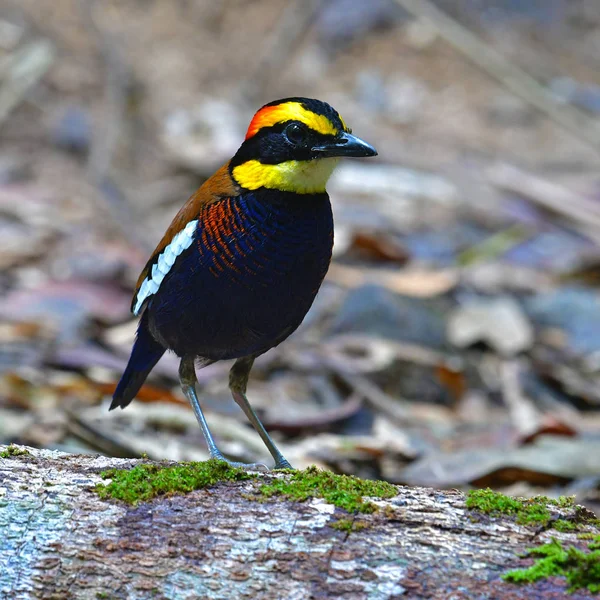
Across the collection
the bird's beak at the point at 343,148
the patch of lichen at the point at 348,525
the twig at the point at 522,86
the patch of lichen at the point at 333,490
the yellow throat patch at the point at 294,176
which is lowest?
the patch of lichen at the point at 348,525

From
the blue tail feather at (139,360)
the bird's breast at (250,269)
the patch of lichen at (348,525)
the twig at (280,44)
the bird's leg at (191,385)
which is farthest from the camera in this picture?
the twig at (280,44)

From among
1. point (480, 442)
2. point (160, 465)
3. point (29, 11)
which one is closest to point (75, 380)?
point (480, 442)

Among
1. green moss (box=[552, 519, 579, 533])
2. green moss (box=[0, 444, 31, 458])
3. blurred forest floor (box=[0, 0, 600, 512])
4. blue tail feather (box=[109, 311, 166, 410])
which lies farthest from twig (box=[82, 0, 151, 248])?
green moss (box=[552, 519, 579, 533])

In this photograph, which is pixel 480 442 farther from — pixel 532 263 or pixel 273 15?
pixel 273 15

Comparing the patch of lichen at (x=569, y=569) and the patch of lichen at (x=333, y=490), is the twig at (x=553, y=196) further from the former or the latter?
the patch of lichen at (x=569, y=569)

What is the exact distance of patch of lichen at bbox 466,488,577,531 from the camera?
3.01m

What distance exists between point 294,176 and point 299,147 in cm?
12

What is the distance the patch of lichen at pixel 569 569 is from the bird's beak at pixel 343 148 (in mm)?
1781

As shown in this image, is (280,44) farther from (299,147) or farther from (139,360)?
(299,147)

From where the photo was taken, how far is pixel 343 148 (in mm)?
3939

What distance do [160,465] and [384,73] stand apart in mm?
9933

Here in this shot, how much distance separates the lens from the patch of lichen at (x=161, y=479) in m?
3.14

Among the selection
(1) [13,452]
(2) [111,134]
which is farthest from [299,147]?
(2) [111,134]

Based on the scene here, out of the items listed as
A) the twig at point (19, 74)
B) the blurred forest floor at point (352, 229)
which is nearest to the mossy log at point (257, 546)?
the blurred forest floor at point (352, 229)
